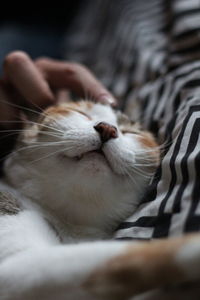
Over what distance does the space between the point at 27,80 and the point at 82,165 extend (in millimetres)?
452

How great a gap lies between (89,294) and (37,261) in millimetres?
109

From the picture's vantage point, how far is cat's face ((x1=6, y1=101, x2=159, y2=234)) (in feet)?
2.64

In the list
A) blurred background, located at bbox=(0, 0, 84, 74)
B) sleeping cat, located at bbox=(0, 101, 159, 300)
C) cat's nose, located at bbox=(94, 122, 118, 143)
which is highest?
Answer: blurred background, located at bbox=(0, 0, 84, 74)

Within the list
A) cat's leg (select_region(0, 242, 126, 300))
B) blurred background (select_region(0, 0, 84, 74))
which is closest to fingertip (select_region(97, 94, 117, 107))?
cat's leg (select_region(0, 242, 126, 300))

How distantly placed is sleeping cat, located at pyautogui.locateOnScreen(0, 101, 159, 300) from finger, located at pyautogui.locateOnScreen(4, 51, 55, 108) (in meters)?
0.17

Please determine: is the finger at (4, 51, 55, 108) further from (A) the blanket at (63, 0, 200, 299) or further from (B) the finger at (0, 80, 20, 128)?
(A) the blanket at (63, 0, 200, 299)

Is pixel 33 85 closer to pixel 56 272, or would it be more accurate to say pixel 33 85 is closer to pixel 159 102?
pixel 159 102

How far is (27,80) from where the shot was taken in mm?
1136

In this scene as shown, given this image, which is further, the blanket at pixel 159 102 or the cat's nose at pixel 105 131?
the cat's nose at pixel 105 131

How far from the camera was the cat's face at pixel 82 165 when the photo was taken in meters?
0.81

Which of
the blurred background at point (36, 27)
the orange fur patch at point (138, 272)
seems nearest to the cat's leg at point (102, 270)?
the orange fur patch at point (138, 272)

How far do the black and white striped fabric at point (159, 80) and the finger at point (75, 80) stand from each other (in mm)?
152

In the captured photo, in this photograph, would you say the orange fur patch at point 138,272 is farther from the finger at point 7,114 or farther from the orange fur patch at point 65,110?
the finger at point 7,114

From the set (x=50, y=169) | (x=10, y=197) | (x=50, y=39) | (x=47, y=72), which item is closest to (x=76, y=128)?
(x=50, y=169)
